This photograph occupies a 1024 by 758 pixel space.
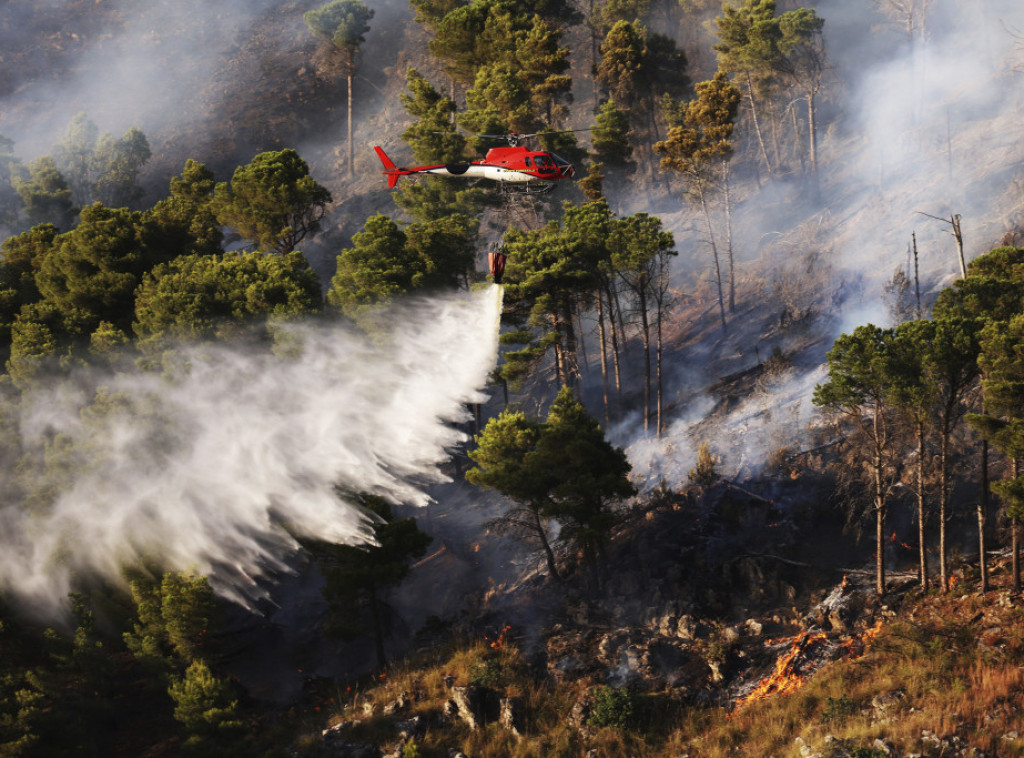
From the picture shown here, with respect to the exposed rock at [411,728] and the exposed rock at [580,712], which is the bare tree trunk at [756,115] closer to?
the exposed rock at [580,712]

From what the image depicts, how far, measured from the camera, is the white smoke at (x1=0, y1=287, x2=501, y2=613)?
3166 cm

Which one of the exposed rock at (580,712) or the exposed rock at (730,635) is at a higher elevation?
the exposed rock at (730,635)

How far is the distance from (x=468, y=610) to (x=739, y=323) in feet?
85.9

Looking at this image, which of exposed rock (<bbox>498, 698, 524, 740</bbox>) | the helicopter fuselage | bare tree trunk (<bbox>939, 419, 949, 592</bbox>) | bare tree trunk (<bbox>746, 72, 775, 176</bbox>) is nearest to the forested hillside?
exposed rock (<bbox>498, 698, 524, 740</bbox>)

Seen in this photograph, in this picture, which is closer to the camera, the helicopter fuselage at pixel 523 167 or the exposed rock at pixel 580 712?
the exposed rock at pixel 580 712

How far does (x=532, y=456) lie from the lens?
31.5m

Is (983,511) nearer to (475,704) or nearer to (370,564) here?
(475,704)

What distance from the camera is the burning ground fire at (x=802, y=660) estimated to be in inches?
1022

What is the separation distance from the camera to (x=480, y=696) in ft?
90.3

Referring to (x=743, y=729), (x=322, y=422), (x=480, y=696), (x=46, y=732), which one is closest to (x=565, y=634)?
→ (x=480, y=696)

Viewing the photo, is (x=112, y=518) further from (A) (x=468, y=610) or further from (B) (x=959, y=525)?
(B) (x=959, y=525)

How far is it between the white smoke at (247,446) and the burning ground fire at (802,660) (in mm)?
14084

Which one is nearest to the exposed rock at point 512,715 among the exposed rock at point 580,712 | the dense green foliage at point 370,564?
the exposed rock at point 580,712

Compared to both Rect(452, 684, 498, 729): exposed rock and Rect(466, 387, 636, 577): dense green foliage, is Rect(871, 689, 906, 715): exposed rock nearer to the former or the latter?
Rect(466, 387, 636, 577): dense green foliage
